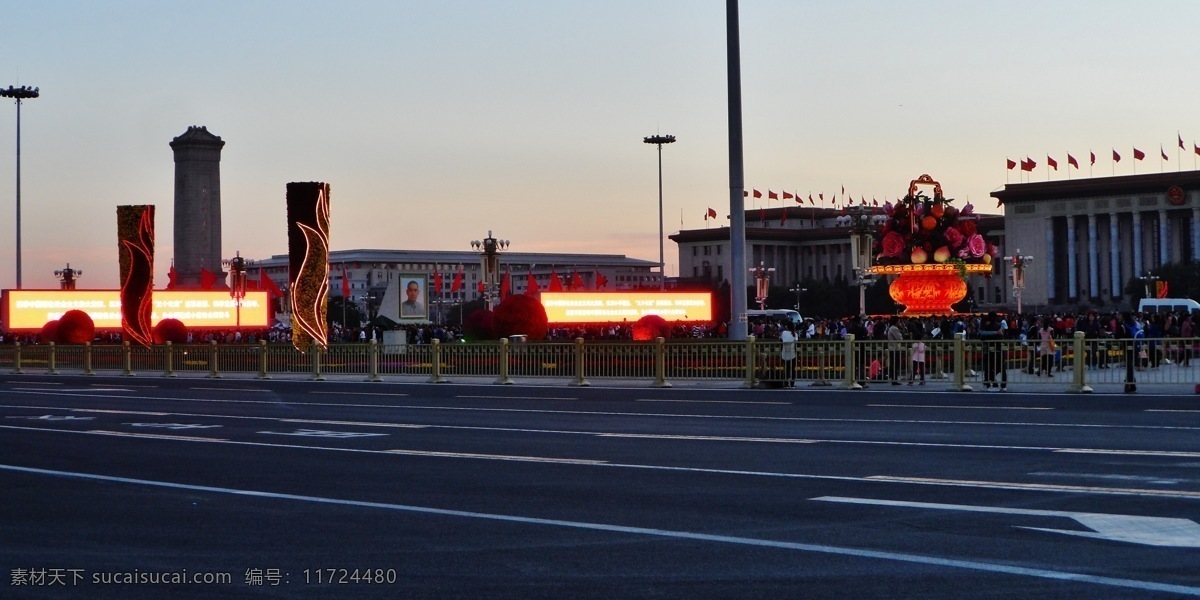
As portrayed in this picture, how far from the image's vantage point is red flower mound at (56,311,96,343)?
5822cm

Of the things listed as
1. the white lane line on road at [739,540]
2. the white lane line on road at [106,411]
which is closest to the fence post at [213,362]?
the white lane line on road at [106,411]

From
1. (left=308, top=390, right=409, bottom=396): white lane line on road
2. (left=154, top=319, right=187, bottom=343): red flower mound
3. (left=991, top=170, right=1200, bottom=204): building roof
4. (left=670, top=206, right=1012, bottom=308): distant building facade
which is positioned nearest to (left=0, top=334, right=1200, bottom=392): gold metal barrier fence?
(left=308, top=390, right=409, bottom=396): white lane line on road

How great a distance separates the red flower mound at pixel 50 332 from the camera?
59094 millimetres

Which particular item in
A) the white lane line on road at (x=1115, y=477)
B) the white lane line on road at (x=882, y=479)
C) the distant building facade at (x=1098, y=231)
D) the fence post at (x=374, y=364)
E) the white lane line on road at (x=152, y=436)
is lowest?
the white lane line on road at (x=152, y=436)

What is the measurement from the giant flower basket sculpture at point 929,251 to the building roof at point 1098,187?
288ft

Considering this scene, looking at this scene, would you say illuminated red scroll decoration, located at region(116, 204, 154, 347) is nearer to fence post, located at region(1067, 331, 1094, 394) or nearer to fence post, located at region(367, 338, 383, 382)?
fence post, located at region(367, 338, 383, 382)

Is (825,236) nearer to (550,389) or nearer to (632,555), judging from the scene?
(550,389)

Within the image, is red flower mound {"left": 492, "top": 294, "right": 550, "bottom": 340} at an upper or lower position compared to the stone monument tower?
lower

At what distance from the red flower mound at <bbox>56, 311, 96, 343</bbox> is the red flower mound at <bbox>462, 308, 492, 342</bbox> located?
60.3 ft

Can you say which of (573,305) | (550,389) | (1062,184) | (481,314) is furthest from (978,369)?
(1062,184)

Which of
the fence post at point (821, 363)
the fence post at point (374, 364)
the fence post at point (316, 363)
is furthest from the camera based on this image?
the fence post at point (316, 363)

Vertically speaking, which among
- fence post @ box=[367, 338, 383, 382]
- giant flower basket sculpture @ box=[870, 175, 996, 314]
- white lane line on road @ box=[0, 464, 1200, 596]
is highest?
giant flower basket sculpture @ box=[870, 175, 996, 314]

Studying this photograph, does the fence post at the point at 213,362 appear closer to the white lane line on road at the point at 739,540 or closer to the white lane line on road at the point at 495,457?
the white lane line on road at the point at 495,457

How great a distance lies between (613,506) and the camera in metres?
10.3
